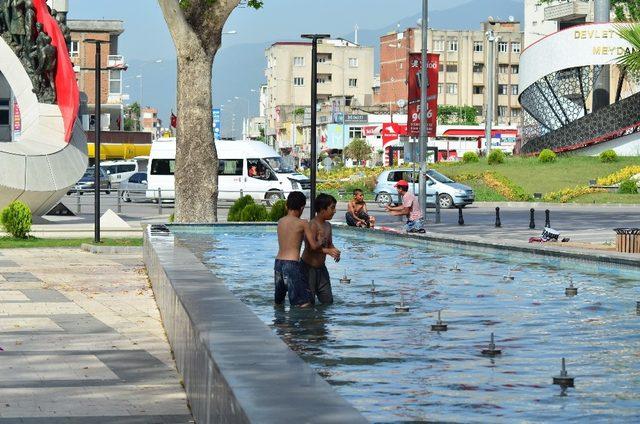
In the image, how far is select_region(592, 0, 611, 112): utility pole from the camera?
258 ft

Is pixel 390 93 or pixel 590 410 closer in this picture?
pixel 590 410

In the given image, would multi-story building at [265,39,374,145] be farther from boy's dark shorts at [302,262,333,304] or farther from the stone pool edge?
the stone pool edge

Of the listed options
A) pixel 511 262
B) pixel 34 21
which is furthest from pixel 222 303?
pixel 34 21

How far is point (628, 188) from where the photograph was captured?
191 feet

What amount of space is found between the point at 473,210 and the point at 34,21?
18641 mm

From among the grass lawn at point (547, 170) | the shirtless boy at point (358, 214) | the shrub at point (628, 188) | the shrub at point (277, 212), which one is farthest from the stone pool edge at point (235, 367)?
the grass lawn at point (547, 170)

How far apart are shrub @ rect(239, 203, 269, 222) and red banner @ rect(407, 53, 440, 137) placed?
38.5 ft

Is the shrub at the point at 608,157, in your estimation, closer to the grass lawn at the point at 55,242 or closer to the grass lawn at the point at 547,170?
the grass lawn at the point at 547,170

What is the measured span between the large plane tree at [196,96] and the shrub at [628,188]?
30.1 m

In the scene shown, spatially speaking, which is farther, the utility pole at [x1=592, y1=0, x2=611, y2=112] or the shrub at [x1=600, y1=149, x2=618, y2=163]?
the utility pole at [x1=592, y1=0, x2=611, y2=112]

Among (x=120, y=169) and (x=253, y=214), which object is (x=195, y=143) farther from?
(x=120, y=169)

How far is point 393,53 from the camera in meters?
158

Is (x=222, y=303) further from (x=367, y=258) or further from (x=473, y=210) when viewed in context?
(x=473, y=210)

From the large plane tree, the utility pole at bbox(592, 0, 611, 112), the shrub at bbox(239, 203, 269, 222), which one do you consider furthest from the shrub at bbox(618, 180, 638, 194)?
the large plane tree
